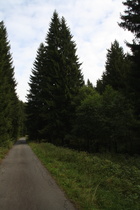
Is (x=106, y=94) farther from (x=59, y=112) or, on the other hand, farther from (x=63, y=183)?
(x=63, y=183)

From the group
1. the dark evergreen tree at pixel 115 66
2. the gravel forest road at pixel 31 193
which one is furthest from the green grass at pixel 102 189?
the dark evergreen tree at pixel 115 66

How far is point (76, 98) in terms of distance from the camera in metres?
28.9

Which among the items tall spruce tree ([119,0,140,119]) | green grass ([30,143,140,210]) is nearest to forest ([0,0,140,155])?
tall spruce tree ([119,0,140,119])

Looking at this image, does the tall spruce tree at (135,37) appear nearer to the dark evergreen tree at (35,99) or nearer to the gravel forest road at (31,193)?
the gravel forest road at (31,193)

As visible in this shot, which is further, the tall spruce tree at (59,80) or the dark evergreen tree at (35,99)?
the dark evergreen tree at (35,99)

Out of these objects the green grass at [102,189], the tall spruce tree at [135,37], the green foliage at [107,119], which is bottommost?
the green grass at [102,189]

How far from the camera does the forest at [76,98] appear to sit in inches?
727

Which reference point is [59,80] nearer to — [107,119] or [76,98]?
[76,98]

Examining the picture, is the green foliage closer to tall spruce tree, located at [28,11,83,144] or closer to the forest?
the forest

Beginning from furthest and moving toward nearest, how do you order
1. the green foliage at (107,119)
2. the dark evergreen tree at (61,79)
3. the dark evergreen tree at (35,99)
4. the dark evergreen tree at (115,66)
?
the dark evergreen tree at (35,99), the dark evergreen tree at (115,66), the dark evergreen tree at (61,79), the green foliage at (107,119)

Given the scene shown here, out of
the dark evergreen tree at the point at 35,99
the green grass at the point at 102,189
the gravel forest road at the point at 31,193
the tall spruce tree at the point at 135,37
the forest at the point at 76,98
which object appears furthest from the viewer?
the dark evergreen tree at the point at 35,99

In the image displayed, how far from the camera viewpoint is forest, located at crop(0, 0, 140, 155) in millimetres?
18466

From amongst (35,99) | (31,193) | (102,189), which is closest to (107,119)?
(102,189)

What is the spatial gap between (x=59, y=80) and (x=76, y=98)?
410 cm
